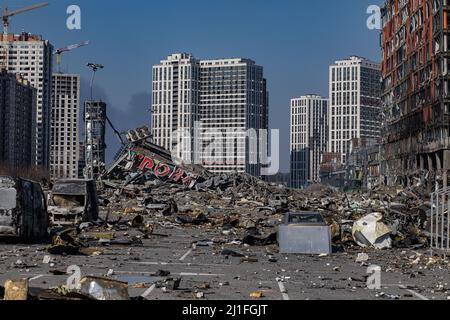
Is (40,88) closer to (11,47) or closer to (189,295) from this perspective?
(11,47)

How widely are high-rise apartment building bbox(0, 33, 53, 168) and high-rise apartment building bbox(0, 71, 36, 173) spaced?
8.65 m

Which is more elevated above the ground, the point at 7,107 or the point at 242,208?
the point at 7,107

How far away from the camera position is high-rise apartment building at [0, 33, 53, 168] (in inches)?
7028

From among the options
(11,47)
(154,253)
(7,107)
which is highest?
(11,47)

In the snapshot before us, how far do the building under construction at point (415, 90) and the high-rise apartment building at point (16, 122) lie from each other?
242 feet

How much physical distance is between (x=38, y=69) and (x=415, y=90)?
119m

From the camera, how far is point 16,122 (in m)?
157

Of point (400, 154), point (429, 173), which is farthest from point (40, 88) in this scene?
point (429, 173)

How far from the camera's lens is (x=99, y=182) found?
229 feet

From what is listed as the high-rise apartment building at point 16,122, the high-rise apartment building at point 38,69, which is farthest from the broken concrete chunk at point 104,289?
the high-rise apartment building at point 38,69

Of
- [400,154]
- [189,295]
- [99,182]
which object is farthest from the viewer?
[400,154]

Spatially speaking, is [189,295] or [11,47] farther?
[11,47]

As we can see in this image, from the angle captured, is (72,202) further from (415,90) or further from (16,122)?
(16,122)
